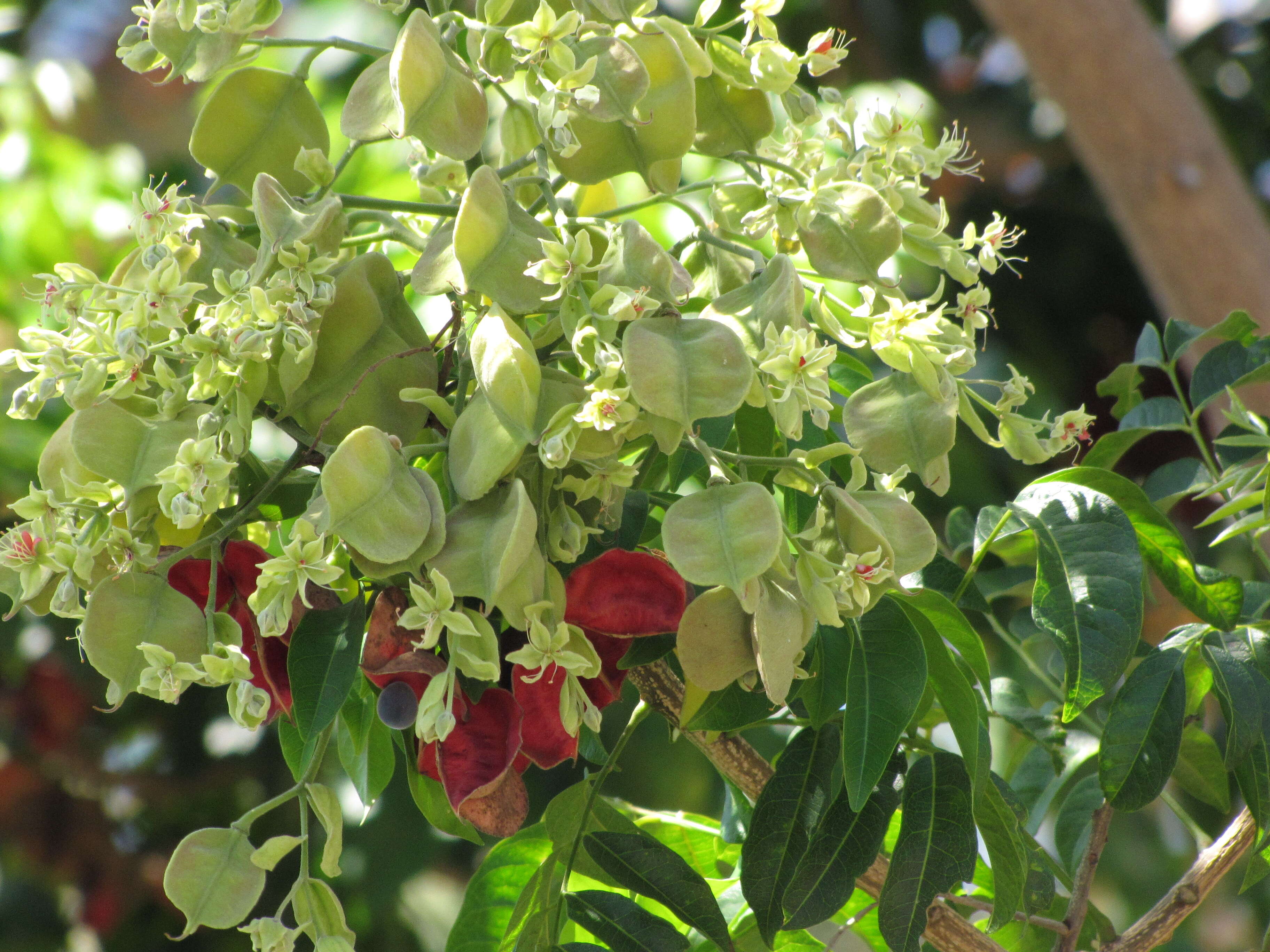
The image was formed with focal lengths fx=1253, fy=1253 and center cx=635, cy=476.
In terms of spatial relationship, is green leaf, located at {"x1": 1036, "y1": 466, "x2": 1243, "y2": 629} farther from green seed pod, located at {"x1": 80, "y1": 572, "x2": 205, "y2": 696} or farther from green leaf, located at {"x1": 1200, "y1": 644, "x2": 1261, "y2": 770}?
green seed pod, located at {"x1": 80, "y1": 572, "x2": 205, "y2": 696}

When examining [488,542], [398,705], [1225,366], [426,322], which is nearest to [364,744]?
[398,705]

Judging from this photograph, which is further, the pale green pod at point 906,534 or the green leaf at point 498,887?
the green leaf at point 498,887

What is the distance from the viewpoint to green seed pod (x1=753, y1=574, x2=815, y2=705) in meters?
Answer: 0.48

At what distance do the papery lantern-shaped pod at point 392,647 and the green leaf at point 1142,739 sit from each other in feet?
1.18

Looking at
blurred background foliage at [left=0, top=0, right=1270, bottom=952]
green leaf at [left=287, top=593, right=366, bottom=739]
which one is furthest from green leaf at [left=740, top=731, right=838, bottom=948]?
blurred background foliage at [left=0, top=0, right=1270, bottom=952]

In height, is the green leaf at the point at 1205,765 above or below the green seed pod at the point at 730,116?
below

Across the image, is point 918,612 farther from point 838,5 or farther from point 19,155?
point 838,5

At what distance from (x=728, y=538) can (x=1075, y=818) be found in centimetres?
50

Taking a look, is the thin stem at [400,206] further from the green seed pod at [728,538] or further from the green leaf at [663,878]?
the green leaf at [663,878]

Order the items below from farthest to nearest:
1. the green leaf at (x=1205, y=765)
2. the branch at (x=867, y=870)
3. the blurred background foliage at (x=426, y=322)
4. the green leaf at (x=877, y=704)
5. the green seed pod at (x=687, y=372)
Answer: the blurred background foliage at (x=426, y=322), the green leaf at (x=1205, y=765), the branch at (x=867, y=870), the green leaf at (x=877, y=704), the green seed pod at (x=687, y=372)

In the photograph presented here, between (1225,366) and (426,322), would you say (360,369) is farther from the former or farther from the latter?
(426,322)

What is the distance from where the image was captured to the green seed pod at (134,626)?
505 millimetres

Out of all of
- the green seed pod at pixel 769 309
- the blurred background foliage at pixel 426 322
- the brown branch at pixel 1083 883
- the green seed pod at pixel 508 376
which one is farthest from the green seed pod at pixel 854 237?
the blurred background foliage at pixel 426 322

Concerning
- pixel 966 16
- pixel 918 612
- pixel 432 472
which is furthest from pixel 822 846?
pixel 966 16
